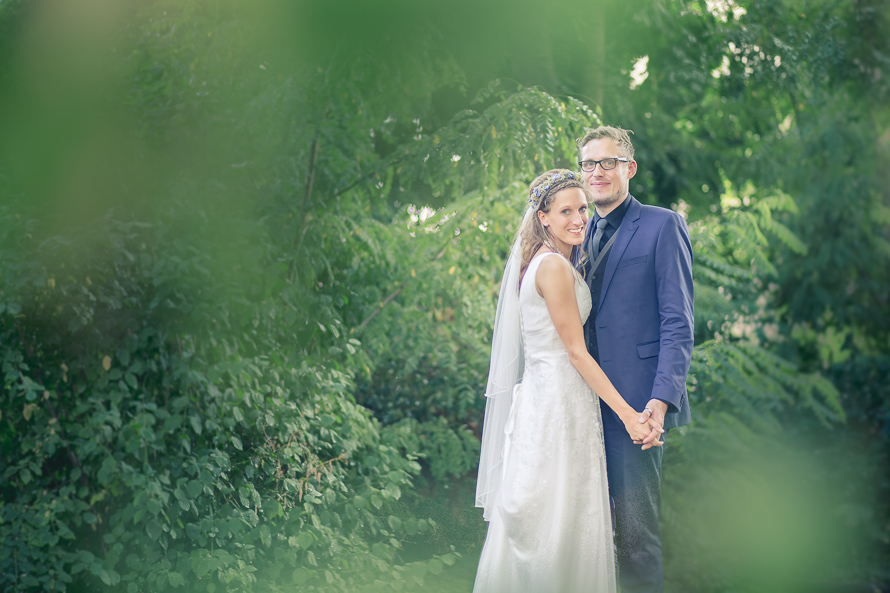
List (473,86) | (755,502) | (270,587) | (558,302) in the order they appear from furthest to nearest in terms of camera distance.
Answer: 1. (755,502)
2. (473,86)
3. (270,587)
4. (558,302)

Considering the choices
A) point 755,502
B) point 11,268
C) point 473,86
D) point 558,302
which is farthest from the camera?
point 755,502

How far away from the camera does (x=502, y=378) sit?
3361mm

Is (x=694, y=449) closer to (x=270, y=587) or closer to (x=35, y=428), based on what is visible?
(x=270, y=587)

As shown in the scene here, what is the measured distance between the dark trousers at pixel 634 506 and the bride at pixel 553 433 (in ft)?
0.19

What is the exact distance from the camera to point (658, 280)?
3033 millimetres

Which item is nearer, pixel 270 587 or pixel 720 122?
pixel 270 587

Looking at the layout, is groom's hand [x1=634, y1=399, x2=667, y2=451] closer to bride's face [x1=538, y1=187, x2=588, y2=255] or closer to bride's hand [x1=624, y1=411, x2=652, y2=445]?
bride's hand [x1=624, y1=411, x2=652, y2=445]

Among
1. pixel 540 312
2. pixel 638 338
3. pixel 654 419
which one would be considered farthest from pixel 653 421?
pixel 540 312

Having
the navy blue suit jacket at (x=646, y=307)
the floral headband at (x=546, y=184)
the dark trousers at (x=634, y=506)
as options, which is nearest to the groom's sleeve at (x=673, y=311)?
the navy blue suit jacket at (x=646, y=307)

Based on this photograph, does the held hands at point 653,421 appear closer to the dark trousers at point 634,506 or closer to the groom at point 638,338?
the groom at point 638,338

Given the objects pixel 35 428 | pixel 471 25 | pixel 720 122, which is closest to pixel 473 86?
pixel 471 25

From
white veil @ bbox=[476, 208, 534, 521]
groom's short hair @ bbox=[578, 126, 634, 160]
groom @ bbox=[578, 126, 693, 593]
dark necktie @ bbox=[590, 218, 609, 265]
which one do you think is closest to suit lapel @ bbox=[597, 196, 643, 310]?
groom @ bbox=[578, 126, 693, 593]

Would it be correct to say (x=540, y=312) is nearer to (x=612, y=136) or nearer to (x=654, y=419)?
(x=654, y=419)

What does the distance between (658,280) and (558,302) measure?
0.42 metres
